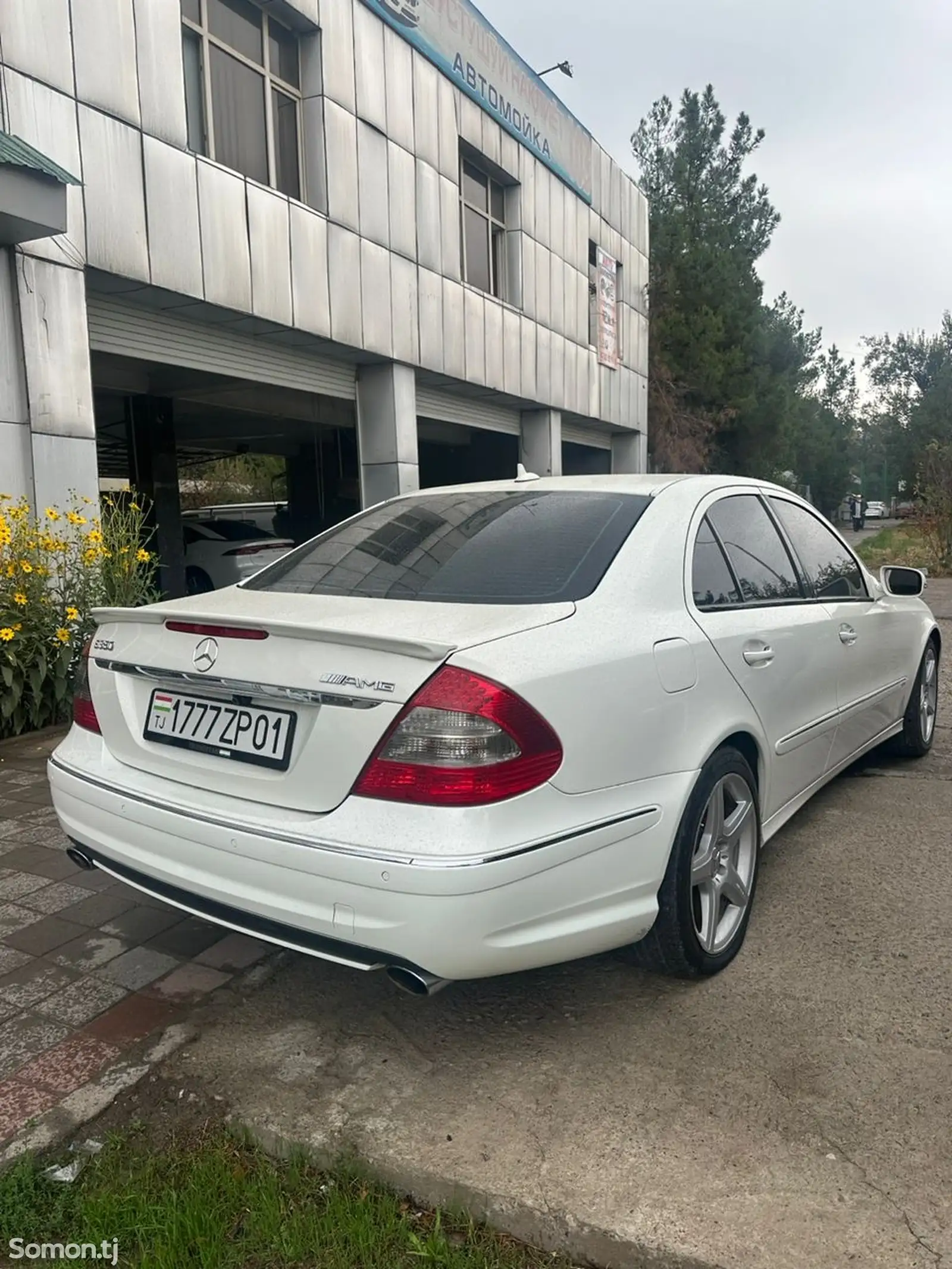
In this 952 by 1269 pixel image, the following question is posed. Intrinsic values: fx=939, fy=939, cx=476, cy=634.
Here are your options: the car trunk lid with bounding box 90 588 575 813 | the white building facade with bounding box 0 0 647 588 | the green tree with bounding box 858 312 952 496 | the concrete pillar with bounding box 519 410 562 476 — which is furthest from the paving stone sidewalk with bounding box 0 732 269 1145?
the green tree with bounding box 858 312 952 496

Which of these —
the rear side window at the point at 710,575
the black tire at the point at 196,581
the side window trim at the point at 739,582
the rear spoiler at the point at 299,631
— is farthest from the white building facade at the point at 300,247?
the rear side window at the point at 710,575

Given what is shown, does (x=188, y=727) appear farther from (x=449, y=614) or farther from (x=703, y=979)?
(x=703, y=979)

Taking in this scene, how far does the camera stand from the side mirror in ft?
15.3

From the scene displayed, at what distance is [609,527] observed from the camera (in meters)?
2.87

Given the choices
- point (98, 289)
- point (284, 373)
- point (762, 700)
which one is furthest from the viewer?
point (284, 373)

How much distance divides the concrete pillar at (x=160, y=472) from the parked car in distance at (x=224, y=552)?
0.71 feet

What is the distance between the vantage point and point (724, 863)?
2.85 metres

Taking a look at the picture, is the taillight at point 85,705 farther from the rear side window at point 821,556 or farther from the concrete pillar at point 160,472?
the concrete pillar at point 160,472

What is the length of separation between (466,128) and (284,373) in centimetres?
511

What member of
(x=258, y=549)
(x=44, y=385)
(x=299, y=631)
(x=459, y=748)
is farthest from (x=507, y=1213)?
(x=258, y=549)

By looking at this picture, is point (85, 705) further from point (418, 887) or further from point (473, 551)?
point (418, 887)

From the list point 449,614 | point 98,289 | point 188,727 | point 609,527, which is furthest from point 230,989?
point 98,289

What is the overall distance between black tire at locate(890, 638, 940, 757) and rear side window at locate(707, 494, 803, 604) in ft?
6.02

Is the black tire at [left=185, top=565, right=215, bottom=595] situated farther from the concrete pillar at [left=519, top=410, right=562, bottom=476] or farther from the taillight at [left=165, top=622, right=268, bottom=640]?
the taillight at [left=165, top=622, right=268, bottom=640]
